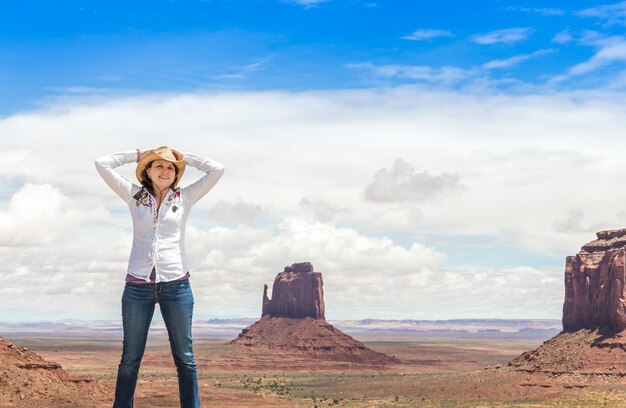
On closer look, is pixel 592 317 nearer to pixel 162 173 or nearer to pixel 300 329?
pixel 300 329

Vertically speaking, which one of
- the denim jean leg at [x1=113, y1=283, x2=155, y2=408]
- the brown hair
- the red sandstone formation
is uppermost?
the brown hair

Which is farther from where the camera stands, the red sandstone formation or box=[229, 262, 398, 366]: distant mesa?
box=[229, 262, 398, 366]: distant mesa

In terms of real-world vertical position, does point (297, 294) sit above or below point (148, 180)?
above

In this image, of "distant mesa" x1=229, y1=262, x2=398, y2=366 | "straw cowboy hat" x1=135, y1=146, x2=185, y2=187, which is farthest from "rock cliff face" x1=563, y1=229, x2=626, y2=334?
"straw cowboy hat" x1=135, y1=146, x2=185, y2=187

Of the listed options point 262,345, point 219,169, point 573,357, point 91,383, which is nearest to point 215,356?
point 262,345

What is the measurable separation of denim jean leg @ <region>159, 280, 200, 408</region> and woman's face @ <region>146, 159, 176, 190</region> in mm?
957

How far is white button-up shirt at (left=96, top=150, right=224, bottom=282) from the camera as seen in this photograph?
7.55 m

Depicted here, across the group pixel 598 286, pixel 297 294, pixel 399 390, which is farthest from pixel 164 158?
pixel 297 294

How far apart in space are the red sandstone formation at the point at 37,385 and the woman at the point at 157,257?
34.4 metres

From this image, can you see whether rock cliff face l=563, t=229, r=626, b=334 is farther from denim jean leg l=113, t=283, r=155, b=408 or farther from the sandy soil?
denim jean leg l=113, t=283, r=155, b=408

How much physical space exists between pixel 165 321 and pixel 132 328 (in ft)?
1.18

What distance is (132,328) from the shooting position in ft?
25.0

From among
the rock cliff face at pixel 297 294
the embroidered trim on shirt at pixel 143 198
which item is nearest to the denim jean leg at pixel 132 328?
the embroidered trim on shirt at pixel 143 198

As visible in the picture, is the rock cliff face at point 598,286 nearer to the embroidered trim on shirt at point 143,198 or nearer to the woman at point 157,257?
the woman at point 157,257
